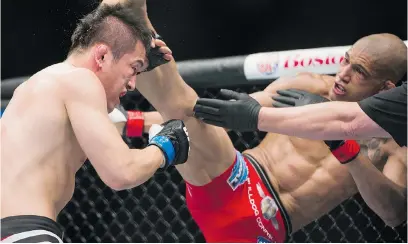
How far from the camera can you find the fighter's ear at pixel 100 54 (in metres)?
1.53

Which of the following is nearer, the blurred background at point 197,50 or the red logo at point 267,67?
the red logo at point 267,67

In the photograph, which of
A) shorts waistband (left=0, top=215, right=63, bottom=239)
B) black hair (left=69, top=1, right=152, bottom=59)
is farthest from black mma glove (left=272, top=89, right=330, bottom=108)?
shorts waistband (left=0, top=215, right=63, bottom=239)

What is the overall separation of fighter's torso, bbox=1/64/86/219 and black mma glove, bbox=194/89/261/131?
45cm

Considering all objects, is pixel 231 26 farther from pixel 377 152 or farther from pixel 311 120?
pixel 311 120

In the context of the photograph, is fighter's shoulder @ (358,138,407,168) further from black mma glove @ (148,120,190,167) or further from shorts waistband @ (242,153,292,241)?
black mma glove @ (148,120,190,167)

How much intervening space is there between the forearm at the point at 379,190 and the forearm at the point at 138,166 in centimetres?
70

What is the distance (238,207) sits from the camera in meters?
2.11

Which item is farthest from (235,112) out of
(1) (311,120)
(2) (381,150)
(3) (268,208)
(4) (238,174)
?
(2) (381,150)

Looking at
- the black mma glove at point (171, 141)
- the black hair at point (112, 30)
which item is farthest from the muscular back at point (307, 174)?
the black hair at point (112, 30)

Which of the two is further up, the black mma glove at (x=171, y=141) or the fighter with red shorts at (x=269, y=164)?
the black mma glove at (x=171, y=141)

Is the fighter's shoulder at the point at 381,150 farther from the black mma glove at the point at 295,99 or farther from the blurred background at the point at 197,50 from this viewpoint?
the blurred background at the point at 197,50

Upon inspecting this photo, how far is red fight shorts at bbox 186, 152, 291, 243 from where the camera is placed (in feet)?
6.84

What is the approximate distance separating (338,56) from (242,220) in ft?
1.86

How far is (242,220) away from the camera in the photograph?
2.12 m
